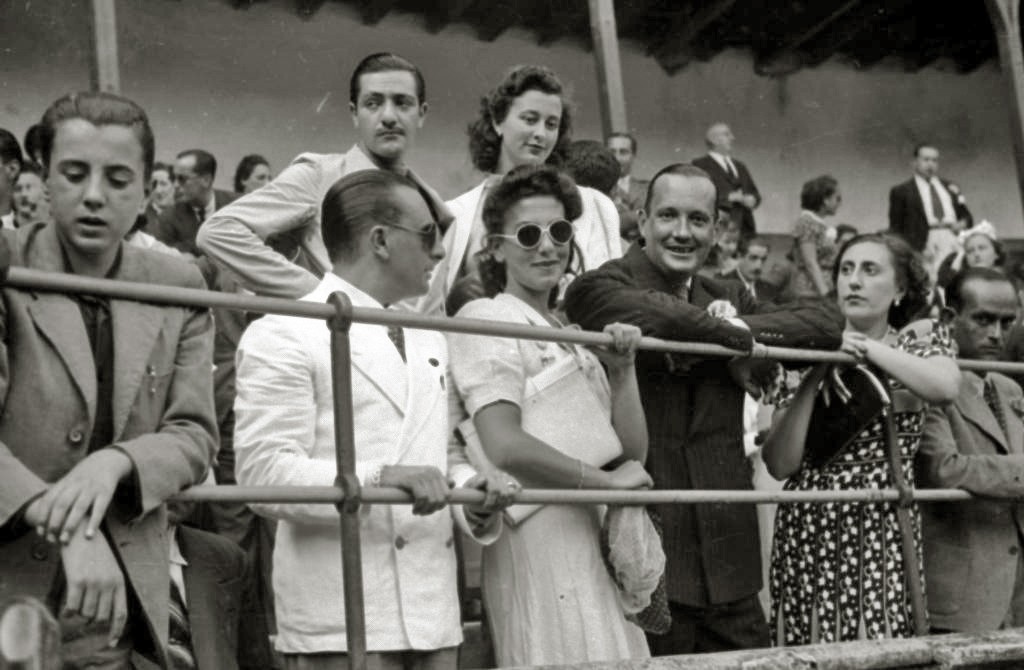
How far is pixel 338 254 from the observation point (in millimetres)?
3758

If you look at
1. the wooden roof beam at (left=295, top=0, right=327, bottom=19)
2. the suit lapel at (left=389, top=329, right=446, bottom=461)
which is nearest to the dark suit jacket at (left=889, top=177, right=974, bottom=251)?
the wooden roof beam at (left=295, top=0, right=327, bottom=19)

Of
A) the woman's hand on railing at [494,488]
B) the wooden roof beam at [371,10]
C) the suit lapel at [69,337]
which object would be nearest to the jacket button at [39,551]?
the suit lapel at [69,337]

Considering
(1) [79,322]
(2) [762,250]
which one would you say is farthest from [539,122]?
(2) [762,250]

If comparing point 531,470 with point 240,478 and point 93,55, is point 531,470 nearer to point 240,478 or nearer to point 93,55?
point 240,478

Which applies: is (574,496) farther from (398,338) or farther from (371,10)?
(371,10)

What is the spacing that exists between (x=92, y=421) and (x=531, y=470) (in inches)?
46.1

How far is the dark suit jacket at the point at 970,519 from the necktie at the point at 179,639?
2.49 m

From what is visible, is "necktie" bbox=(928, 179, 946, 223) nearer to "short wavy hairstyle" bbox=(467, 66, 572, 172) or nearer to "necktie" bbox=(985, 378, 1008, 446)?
"necktie" bbox=(985, 378, 1008, 446)

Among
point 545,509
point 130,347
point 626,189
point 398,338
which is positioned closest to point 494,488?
point 545,509

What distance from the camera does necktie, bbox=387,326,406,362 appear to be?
3.61 metres

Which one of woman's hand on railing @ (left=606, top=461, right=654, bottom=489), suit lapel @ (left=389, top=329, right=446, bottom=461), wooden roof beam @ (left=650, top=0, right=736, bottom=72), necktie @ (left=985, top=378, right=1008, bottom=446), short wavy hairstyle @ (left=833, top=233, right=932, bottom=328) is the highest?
wooden roof beam @ (left=650, top=0, right=736, bottom=72)

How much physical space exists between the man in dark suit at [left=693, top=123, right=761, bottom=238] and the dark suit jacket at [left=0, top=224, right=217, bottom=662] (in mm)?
8720

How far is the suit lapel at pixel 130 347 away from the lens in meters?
2.84

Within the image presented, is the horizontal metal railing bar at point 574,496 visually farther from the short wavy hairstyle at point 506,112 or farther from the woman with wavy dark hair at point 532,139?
the short wavy hairstyle at point 506,112
